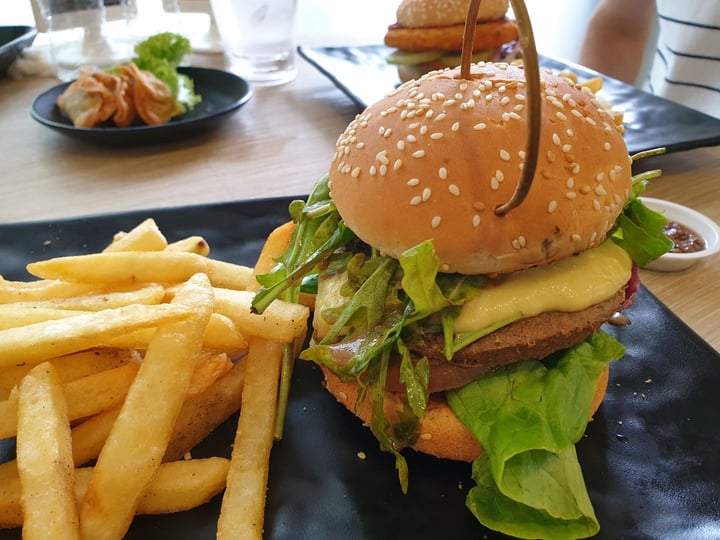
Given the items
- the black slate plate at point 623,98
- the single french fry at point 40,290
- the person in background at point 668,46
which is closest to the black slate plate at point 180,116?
the black slate plate at point 623,98

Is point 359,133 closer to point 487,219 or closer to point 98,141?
point 487,219

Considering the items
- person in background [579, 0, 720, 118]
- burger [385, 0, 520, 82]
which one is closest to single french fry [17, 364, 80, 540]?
burger [385, 0, 520, 82]

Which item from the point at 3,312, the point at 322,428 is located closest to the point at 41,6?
the point at 3,312

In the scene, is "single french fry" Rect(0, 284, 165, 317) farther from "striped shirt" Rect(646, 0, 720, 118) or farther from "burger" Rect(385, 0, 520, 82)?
"striped shirt" Rect(646, 0, 720, 118)

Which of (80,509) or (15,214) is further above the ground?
(80,509)

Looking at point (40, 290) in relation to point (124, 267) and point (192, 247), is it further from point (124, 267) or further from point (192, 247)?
point (192, 247)

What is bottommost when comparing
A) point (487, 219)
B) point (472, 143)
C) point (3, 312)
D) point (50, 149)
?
point (50, 149)
